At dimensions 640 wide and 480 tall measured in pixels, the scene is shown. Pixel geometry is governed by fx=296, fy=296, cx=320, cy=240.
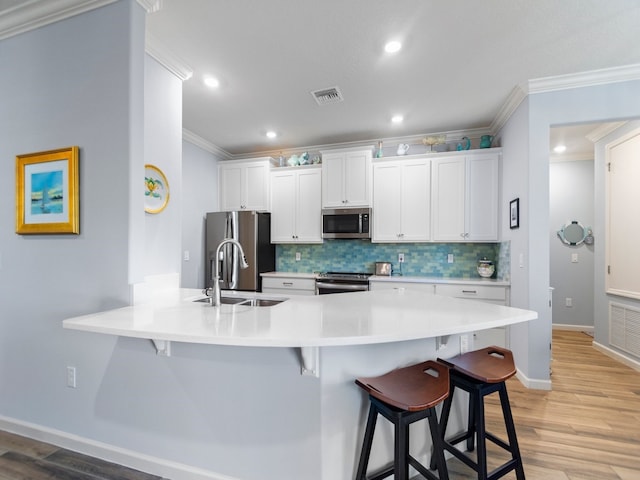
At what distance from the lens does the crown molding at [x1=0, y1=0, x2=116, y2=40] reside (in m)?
1.78

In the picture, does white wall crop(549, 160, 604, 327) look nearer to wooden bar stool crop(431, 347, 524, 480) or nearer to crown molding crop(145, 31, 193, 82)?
wooden bar stool crop(431, 347, 524, 480)

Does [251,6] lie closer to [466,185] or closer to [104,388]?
[104,388]

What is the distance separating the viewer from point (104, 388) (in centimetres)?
175

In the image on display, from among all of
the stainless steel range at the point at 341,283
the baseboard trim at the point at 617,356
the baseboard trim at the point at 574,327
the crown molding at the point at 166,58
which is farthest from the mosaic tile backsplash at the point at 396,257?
the crown molding at the point at 166,58

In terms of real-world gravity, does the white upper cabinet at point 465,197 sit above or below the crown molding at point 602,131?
below

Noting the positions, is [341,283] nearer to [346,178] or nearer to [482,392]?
[346,178]

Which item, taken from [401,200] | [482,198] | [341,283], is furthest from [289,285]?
[482,198]

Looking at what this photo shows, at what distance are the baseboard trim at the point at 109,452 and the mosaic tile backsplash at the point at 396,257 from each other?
293cm

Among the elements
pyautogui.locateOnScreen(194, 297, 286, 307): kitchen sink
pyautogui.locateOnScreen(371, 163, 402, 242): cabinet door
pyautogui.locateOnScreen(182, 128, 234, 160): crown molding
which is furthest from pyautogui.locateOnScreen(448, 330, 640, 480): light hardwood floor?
pyautogui.locateOnScreen(182, 128, 234, 160): crown molding

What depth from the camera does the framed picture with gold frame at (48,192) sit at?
1.79 m

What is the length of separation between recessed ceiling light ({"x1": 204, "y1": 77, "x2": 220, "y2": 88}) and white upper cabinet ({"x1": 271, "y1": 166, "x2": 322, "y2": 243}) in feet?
5.32

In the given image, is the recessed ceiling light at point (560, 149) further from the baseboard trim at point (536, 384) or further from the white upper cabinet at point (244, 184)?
the white upper cabinet at point (244, 184)

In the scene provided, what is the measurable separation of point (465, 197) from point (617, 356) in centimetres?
243

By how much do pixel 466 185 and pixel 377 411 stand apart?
9.87 feet
